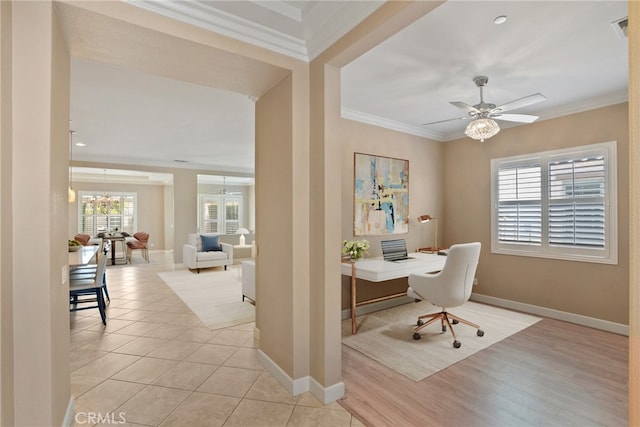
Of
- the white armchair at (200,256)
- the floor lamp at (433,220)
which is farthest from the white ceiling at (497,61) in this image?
the white armchair at (200,256)

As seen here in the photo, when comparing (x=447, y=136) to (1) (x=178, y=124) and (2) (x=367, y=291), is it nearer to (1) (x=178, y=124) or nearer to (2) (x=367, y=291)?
(2) (x=367, y=291)

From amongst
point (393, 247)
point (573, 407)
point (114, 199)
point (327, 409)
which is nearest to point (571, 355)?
point (573, 407)

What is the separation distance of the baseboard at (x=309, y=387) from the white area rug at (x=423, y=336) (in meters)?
0.68

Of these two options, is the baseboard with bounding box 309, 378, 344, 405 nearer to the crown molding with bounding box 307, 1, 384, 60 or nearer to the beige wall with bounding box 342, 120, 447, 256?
the beige wall with bounding box 342, 120, 447, 256

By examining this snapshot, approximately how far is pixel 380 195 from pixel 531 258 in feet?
7.43

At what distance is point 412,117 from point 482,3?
2.32 metres

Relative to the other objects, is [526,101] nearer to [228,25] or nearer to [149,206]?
[228,25]

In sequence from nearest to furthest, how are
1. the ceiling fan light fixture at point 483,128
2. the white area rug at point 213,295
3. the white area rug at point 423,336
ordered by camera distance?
1. the white area rug at point 423,336
2. the ceiling fan light fixture at point 483,128
3. the white area rug at point 213,295

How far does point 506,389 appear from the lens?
2.43 m

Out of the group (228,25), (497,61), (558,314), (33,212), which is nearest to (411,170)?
(497,61)

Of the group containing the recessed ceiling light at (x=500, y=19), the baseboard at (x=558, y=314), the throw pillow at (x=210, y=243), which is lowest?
the baseboard at (x=558, y=314)

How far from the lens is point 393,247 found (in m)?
4.09

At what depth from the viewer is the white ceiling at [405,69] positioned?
2086 millimetres

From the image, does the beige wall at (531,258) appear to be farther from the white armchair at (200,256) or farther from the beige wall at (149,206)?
the beige wall at (149,206)
